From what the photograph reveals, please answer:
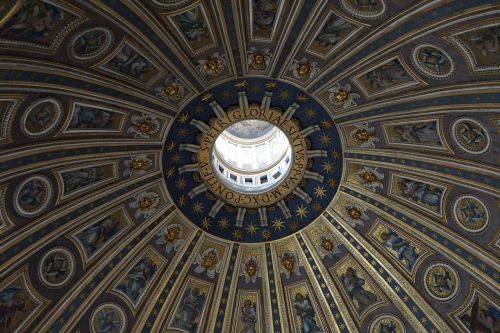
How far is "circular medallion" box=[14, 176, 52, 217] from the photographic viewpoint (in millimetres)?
16562

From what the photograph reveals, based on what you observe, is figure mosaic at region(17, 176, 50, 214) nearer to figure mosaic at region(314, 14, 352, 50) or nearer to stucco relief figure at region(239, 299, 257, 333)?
stucco relief figure at region(239, 299, 257, 333)

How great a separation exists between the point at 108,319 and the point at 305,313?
8.00 m

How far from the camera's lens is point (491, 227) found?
17391 millimetres

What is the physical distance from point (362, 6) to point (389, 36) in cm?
131

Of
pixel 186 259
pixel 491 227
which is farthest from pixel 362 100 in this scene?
pixel 186 259

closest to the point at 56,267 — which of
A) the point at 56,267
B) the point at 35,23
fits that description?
the point at 56,267

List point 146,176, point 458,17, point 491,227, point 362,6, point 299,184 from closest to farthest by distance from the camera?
point 458,17 → point 362,6 → point 491,227 → point 146,176 → point 299,184

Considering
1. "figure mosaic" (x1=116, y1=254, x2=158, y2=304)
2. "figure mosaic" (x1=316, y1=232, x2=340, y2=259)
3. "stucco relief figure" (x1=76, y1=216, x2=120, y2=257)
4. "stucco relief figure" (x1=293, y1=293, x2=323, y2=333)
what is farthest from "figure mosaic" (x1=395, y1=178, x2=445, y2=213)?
"stucco relief figure" (x1=76, y1=216, x2=120, y2=257)

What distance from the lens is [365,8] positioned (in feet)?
49.3

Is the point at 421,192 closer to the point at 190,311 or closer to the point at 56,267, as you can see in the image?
the point at 190,311

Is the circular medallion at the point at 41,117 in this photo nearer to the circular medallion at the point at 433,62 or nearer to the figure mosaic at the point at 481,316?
the circular medallion at the point at 433,62

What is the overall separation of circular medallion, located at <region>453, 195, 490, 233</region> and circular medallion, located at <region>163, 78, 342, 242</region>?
15.3 ft

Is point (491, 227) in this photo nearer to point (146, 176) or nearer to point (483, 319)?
point (483, 319)

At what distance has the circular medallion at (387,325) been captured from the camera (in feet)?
64.8
